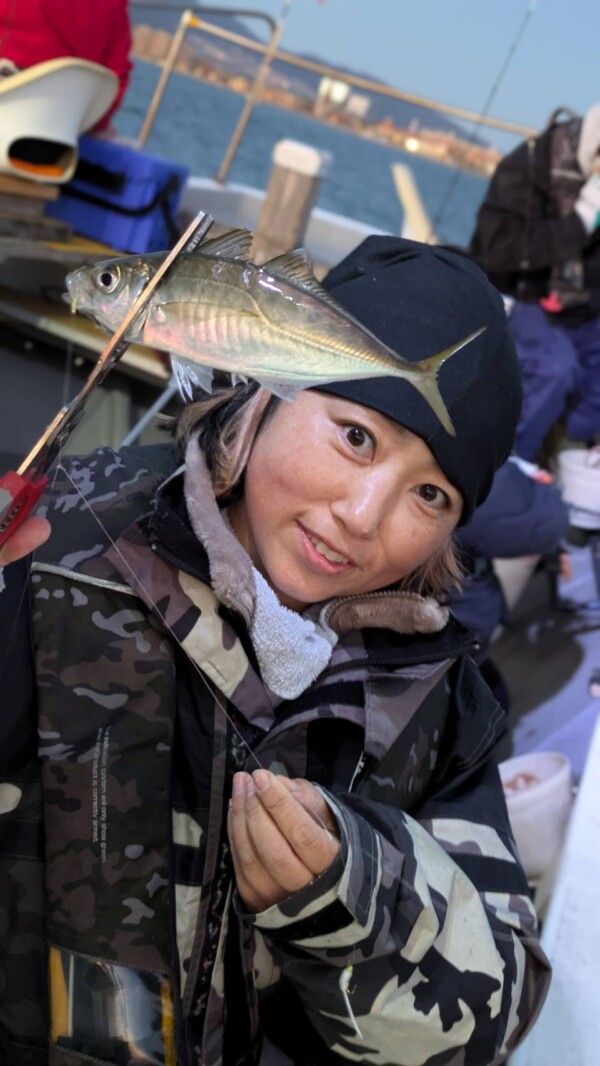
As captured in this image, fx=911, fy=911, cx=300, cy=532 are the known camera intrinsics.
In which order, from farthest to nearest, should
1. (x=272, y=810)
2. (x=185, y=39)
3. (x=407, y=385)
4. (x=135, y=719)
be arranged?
(x=185, y=39), (x=135, y=719), (x=407, y=385), (x=272, y=810)

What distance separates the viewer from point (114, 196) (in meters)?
4.05

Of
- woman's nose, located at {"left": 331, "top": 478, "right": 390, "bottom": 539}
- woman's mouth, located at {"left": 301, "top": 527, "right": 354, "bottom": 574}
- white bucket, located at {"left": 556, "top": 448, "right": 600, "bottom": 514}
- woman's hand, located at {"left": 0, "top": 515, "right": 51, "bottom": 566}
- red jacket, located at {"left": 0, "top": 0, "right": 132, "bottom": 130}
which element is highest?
red jacket, located at {"left": 0, "top": 0, "right": 132, "bottom": 130}

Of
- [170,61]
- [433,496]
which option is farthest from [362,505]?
[170,61]

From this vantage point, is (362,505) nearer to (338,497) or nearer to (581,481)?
(338,497)

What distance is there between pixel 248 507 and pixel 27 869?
0.62m

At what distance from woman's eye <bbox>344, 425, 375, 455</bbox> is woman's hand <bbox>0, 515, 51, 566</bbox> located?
0.46m

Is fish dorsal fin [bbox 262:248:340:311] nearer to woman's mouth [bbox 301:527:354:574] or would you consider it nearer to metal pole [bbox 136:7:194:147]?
woman's mouth [bbox 301:527:354:574]

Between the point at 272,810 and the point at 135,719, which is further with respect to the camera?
the point at 135,719

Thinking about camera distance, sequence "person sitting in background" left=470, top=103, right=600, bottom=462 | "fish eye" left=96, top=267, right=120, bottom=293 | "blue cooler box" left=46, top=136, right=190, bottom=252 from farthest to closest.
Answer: "person sitting in background" left=470, top=103, right=600, bottom=462 < "blue cooler box" left=46, top=136, right=190, bottom=252 < "fish eye" left=96, top=267, right=120, bottom=293

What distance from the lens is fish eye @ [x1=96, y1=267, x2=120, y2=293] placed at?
833 millimetres

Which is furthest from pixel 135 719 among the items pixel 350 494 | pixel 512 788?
pixel 512 788

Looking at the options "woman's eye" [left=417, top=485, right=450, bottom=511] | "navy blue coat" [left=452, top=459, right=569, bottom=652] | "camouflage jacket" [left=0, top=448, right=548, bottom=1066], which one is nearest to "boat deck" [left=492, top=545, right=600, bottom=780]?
"navy blue coat" [left=452, top=459, right=569, bottom=652]

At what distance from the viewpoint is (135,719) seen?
1.31 metres

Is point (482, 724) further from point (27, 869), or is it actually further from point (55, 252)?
point (55, 252)
